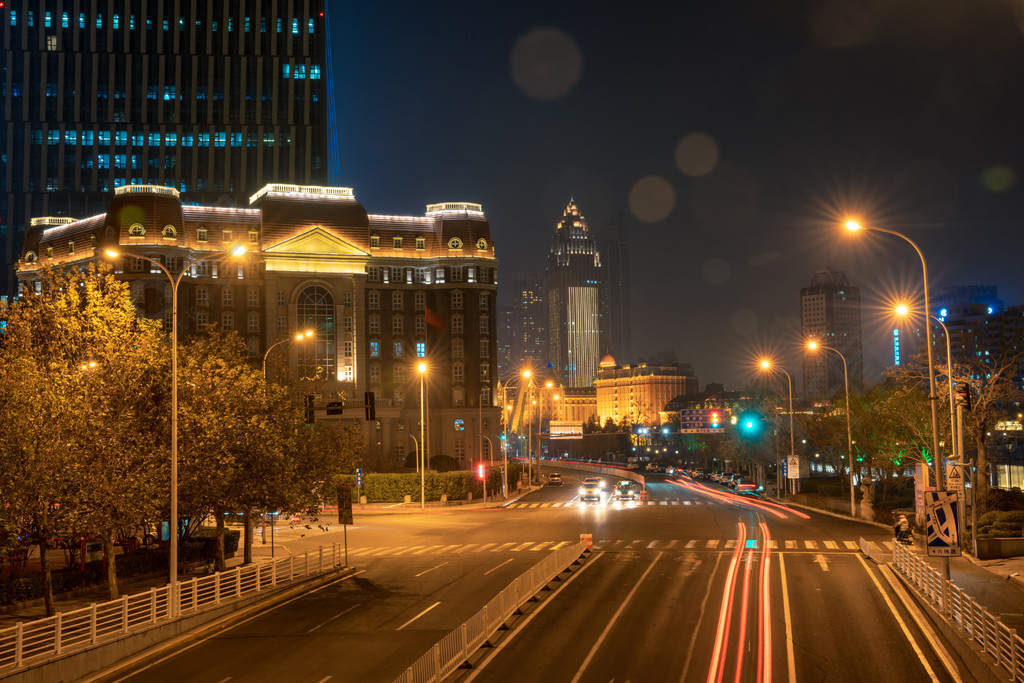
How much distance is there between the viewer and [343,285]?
103438 millimetres

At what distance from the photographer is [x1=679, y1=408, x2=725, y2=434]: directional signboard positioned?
308 feet

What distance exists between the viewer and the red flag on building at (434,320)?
110 meters

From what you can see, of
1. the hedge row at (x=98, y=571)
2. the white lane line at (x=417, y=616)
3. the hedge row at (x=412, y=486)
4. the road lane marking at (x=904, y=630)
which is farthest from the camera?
the hedge row at (x=412, y=486)

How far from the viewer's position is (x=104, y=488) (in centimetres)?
2523

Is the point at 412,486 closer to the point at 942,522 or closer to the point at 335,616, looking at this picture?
the point at 335,616

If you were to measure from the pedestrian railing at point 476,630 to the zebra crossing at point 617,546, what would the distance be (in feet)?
34.7

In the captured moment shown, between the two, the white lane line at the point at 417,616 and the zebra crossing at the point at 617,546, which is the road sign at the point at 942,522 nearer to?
the white lane line at the point at 417,616

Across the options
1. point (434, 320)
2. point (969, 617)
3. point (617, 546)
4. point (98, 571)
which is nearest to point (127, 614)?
point (98, 571)

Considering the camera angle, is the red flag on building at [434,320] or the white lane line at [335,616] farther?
the red flag on building at [434,320]

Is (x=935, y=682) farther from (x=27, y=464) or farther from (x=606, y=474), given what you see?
(x=606, y=474)

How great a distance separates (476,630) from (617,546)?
22.1 m

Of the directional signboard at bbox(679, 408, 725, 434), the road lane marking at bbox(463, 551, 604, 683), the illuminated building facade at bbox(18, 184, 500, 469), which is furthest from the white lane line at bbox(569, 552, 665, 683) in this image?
the illuminated building facade at bbox(18, 184, 500, 469)

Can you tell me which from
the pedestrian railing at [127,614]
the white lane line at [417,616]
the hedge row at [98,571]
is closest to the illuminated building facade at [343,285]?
the hedge row at [98,571]

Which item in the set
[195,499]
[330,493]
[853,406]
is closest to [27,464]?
[195,499]
